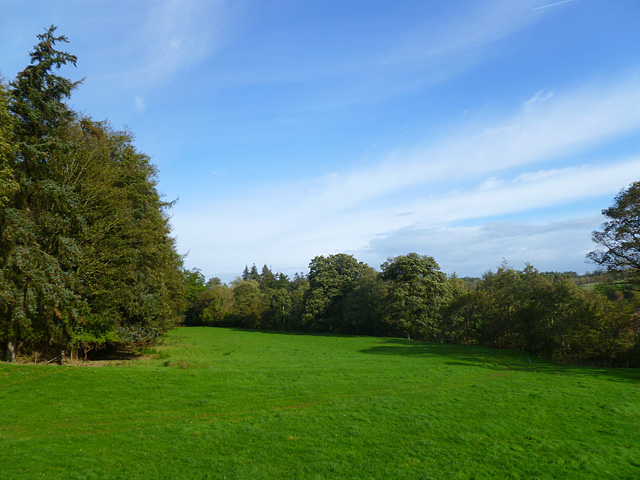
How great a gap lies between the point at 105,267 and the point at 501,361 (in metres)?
36.5

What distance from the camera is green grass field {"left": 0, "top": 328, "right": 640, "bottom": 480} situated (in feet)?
35.4

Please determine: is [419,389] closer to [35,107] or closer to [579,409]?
[579,409]

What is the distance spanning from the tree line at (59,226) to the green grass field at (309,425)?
4373 millimetres

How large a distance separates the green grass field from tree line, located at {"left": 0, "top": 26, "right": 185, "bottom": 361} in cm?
437

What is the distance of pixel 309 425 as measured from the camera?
1440cm

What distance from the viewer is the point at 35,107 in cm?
2377

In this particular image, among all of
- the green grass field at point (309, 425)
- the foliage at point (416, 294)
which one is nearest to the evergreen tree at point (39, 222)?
the green grass field at point (309, 425)

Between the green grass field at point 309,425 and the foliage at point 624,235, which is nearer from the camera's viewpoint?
the green grass field at point 309,425

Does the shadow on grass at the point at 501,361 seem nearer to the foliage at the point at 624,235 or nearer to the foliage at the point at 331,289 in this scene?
the foliage at the point at 624,235

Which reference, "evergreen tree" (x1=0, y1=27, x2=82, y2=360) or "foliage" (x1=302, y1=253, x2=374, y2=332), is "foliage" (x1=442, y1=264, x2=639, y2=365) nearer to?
"foliage" (x1=302, y1=253, x2=374, y2=332)

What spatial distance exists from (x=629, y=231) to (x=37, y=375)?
44.6m

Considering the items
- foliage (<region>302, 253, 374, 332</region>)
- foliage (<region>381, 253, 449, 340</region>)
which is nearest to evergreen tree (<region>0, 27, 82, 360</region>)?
foliage (<region>381, 253, 449, 340</region>)

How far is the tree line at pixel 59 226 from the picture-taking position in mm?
21391

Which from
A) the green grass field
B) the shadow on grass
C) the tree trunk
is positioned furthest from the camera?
the shadow on grass
